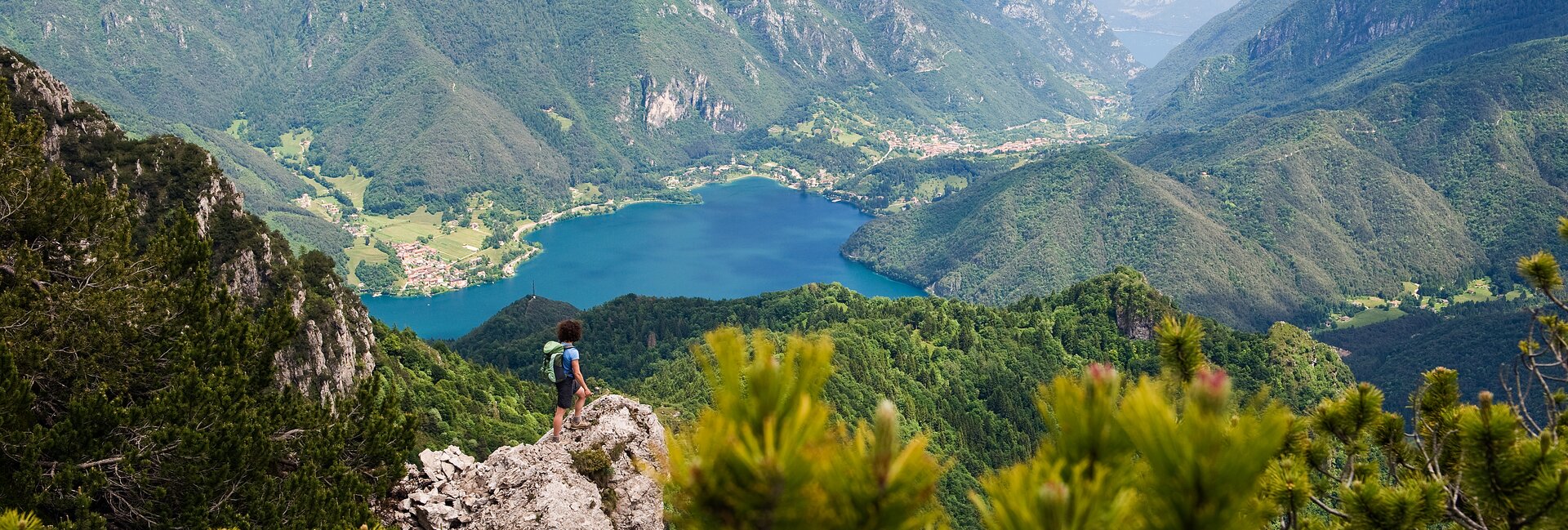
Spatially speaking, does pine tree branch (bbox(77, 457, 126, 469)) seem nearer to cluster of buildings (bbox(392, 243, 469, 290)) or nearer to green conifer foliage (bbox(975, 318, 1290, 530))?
green conifer foliage (bbox(975, 318, 1290, 530))

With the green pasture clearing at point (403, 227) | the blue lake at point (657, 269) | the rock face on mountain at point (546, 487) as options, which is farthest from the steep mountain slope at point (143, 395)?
the green pasture clearing at point (403, 227)

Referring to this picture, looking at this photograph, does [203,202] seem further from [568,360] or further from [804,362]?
[804,362]

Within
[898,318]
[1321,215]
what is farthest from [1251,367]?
[1321,215]

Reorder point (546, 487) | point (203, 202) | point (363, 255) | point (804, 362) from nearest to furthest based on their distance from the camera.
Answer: point (804, 362) < point (546, 487) < point (203, 202) < point (363, 255)

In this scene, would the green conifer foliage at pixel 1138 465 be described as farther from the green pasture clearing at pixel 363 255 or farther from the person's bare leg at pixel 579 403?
the green pasture clearing at pixel 363 255

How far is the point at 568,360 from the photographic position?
1450 cm

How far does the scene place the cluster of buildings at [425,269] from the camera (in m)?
151

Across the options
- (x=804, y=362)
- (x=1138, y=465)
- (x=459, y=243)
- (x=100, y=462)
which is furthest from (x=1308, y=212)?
(x=804, y=362)

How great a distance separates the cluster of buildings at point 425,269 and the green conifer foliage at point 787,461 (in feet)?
510

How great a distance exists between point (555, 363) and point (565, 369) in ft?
0.66

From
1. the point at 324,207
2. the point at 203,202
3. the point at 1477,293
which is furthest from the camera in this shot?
the point at 324,207

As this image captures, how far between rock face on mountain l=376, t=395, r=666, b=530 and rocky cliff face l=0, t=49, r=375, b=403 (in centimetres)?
2079

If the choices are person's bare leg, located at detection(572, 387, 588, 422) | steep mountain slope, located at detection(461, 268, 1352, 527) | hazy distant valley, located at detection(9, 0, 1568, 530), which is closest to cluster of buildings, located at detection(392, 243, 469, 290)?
hazy distant valley, located at detection(9, 0, 1568, 530)

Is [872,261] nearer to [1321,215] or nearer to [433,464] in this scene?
[1321,215]
